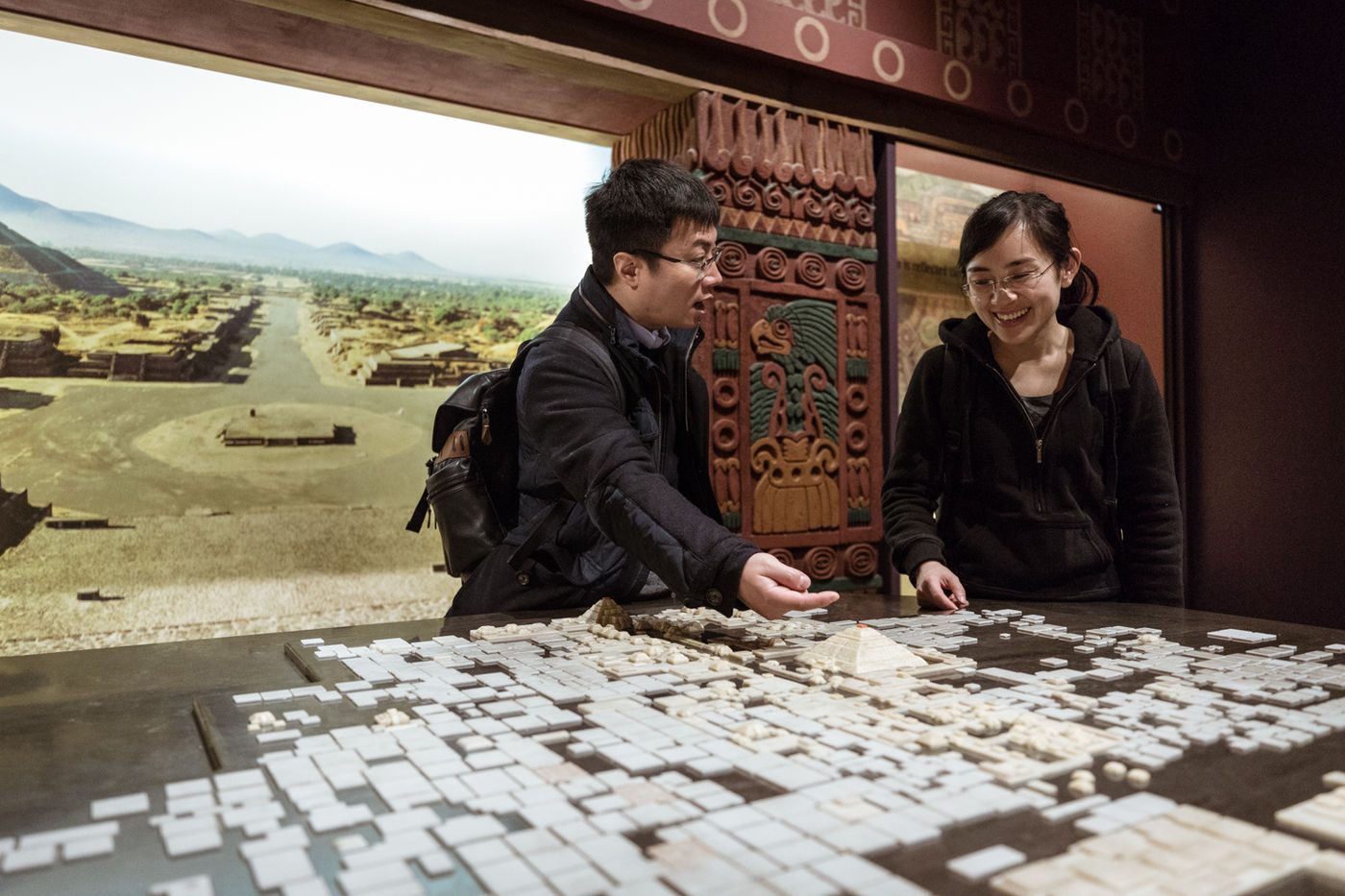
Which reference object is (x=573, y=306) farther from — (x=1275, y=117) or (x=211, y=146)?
(x=1275, y=117)

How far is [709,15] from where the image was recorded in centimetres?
353

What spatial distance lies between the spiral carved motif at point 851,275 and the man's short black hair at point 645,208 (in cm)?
196

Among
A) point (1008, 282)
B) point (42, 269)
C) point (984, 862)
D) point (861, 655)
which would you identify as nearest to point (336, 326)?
point (42, 269)

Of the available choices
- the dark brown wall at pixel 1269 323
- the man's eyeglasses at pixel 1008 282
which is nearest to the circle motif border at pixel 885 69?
the man's eyeglasses at pixel 1008 282

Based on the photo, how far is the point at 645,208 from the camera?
2.10m

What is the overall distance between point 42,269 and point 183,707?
4011 millimetres

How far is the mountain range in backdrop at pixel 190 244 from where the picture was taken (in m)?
4.33

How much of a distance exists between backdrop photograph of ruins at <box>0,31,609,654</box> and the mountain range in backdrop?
1 centimetres

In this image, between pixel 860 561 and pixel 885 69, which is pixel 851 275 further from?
pixel 860 561

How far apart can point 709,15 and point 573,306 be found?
77.1 inches

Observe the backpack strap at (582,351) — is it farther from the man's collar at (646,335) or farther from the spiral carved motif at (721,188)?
the spiral carved motif at (721,188)

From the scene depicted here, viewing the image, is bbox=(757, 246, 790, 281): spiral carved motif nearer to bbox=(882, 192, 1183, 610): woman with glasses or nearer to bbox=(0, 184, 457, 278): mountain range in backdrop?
bbox=(882, 192, 1183, 610): woman with glasses

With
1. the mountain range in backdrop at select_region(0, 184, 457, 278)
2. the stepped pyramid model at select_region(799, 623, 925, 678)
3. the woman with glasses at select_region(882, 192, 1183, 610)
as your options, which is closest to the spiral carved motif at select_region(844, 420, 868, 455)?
the woman with glasses at select_region(882, 192, 1183, 610)

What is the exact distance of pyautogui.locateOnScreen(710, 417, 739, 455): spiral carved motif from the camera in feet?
12.1
